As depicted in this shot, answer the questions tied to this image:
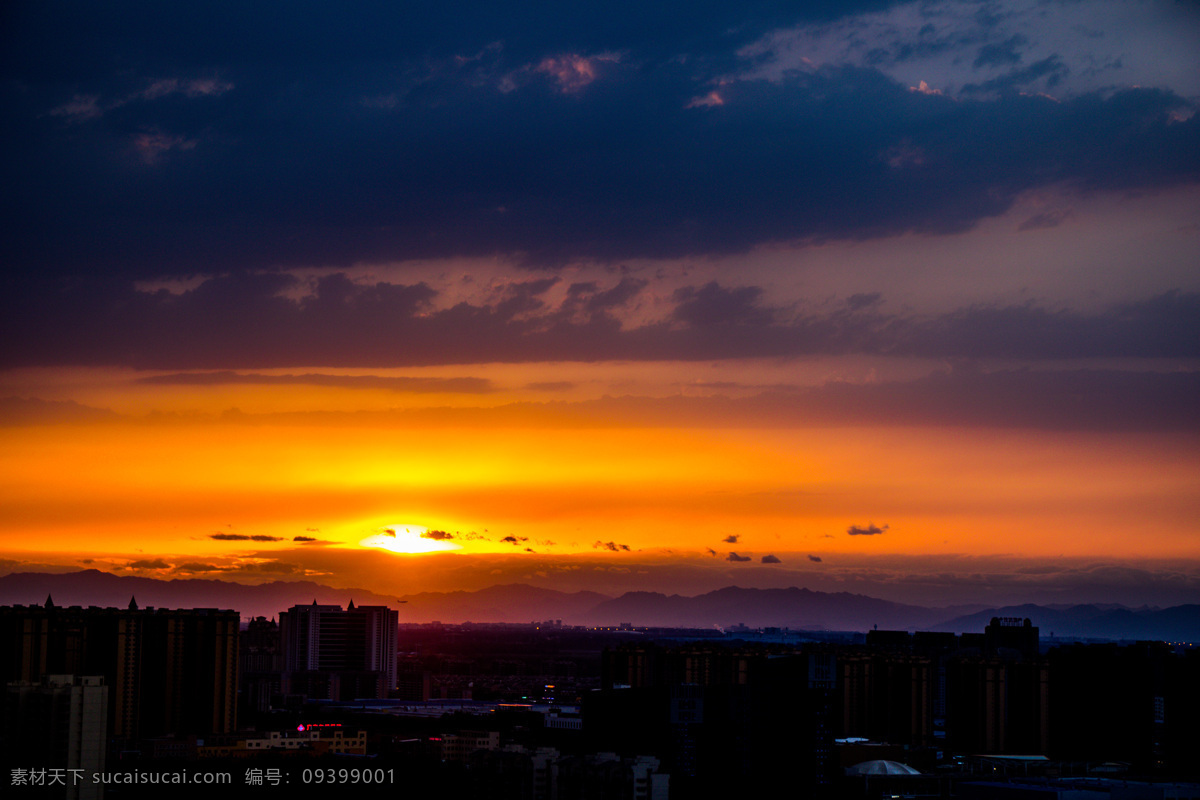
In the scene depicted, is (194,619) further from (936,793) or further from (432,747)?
(936,793)

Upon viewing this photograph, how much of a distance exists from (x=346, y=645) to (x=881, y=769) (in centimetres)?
5057

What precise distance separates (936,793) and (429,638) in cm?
11243

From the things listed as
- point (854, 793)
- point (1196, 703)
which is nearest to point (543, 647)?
point (1196, 703)

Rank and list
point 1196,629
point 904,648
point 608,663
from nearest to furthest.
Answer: point 608,663, point 904,648, point 1196,629

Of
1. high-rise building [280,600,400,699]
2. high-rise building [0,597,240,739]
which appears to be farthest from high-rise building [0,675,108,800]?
high-rise building [280,600,400,699]

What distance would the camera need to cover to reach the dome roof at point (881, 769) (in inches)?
1439

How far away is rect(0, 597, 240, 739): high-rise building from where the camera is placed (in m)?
42.3

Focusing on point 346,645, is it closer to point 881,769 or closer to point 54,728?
point 881,769

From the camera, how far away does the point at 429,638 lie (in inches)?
5684

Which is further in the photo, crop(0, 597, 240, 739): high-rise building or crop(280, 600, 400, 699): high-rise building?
crop(280, 600, 400, 699): high-rise building

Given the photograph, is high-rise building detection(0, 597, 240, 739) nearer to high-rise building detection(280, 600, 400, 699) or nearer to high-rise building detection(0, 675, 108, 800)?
high-rise building detection(0, 675, 108, 800)

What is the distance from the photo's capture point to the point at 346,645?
81.5m

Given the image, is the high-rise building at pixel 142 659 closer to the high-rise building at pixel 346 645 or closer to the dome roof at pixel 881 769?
the dome roof at pixel 881 769

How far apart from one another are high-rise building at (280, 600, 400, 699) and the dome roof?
43.4 m
